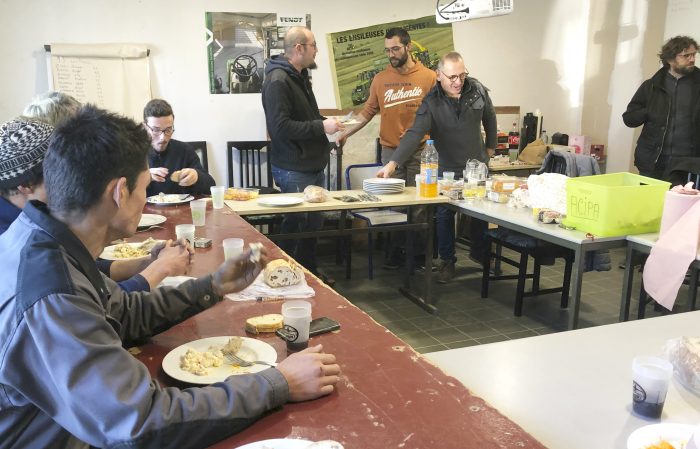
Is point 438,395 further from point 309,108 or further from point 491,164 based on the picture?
point 491,164

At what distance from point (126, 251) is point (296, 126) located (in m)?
1.93

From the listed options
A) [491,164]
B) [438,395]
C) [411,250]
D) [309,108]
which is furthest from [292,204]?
[491,164]

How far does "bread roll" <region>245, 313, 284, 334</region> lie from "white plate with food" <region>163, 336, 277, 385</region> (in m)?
0.09

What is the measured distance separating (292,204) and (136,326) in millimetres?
2157

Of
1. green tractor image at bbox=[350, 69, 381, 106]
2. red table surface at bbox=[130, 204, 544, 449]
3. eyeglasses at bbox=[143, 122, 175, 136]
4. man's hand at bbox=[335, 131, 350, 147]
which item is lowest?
red table surface at bbox=[130, 204, 544, 449]

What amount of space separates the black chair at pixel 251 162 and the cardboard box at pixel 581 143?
3276mm

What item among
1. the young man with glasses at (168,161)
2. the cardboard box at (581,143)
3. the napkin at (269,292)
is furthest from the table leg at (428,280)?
the cardboard box at (581,143)

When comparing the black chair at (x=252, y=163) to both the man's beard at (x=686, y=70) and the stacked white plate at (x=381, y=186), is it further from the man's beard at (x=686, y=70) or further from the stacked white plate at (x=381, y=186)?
the man's beard at (x=686, y=70)

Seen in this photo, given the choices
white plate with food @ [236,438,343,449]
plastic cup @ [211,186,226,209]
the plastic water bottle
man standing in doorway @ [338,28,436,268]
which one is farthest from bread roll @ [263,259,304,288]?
man standing in doorway @ [338,28,436,268]

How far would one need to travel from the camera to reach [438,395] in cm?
128

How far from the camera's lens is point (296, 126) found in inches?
157

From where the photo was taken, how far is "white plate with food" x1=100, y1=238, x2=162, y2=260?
2.22 metres

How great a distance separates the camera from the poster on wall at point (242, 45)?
513 cm

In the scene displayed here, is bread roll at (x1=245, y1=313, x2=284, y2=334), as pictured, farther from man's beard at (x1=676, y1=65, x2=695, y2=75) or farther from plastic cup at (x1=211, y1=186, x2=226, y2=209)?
man's beard at (x1=676, y1=65, x2=695, y2=75)
